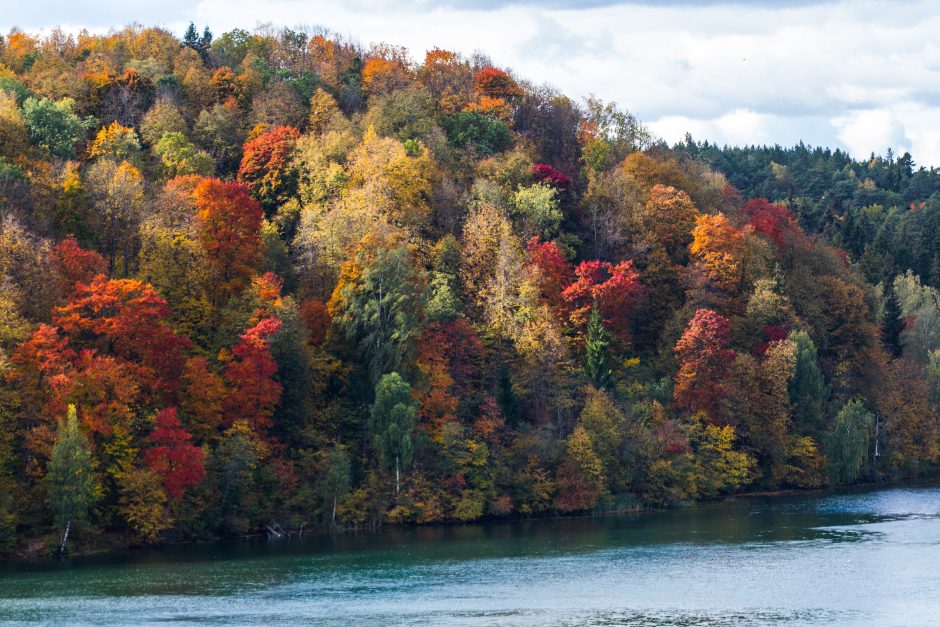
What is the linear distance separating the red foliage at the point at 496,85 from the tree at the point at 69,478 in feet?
251

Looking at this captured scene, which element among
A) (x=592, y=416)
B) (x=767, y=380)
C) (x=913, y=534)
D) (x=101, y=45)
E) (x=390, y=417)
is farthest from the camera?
(x=101, y=45)

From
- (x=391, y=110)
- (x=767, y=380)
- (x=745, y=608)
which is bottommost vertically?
(x=745, y=608)

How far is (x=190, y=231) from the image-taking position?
3698 inches

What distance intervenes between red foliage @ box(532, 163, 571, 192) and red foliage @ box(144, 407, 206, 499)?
51.7 m

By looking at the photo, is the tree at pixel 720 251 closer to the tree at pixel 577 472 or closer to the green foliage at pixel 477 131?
the green foliage at pixel 477 131

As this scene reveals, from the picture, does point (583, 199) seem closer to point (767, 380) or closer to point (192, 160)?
point (767, 380)

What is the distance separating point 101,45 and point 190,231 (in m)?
52.4

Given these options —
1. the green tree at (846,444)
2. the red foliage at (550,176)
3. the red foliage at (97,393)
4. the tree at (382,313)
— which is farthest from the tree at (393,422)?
the red foliage at (550,176)

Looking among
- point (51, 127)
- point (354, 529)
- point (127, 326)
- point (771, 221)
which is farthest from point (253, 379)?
point (771, 221)

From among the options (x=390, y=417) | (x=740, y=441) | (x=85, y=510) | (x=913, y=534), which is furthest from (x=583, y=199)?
(x=85, y=510)

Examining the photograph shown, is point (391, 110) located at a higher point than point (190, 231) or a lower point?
higher

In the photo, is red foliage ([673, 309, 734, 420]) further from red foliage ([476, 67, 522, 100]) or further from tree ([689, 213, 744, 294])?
red foliage ([476, 67, 522, 100])

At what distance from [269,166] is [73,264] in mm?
31915

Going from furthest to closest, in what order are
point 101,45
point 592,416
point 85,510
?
point 101,45 < point 592,416 < point 85,510
